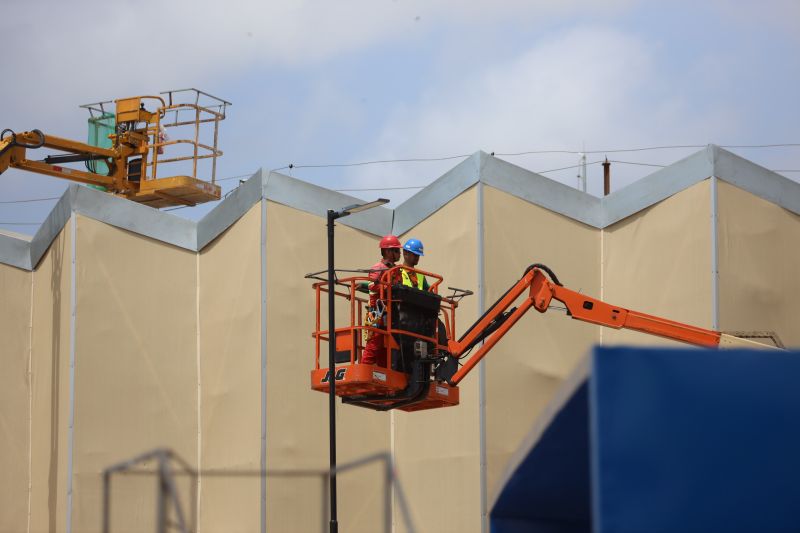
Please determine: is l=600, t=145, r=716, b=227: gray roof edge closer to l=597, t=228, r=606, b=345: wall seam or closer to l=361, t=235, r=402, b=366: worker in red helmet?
l=597, t=228, r=606, b=345: wall seam

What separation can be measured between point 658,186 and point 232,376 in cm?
1031

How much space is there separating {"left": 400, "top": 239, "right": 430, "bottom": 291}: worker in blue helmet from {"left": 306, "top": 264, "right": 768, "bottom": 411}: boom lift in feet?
0.72

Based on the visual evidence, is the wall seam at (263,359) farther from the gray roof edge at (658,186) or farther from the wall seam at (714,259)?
the wall seam at (714,259)

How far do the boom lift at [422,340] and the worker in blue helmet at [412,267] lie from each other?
0.72ft

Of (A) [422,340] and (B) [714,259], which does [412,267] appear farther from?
(B) [714,259]

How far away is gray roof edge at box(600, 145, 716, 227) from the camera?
26891 millimetres

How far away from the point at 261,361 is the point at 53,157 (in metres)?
9.95

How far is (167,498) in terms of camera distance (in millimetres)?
8633

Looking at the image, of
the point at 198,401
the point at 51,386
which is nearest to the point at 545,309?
the point at 198,401

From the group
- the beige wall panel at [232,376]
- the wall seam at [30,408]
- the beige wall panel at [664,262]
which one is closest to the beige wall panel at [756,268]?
the beige wall panel at [664,262]

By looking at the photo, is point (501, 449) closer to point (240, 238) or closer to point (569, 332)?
point (569, 332)

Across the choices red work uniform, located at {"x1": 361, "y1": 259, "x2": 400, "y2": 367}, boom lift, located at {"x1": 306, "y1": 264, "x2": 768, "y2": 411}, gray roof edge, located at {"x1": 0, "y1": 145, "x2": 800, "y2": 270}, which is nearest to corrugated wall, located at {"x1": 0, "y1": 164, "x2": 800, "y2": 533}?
gray roof edge, located at {"x1": 0, "y1": 145, "x2": 800, "y2": 270}

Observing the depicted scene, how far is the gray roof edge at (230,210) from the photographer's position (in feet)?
95.0

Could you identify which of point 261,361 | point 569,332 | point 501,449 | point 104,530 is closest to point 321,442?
point 261,361
